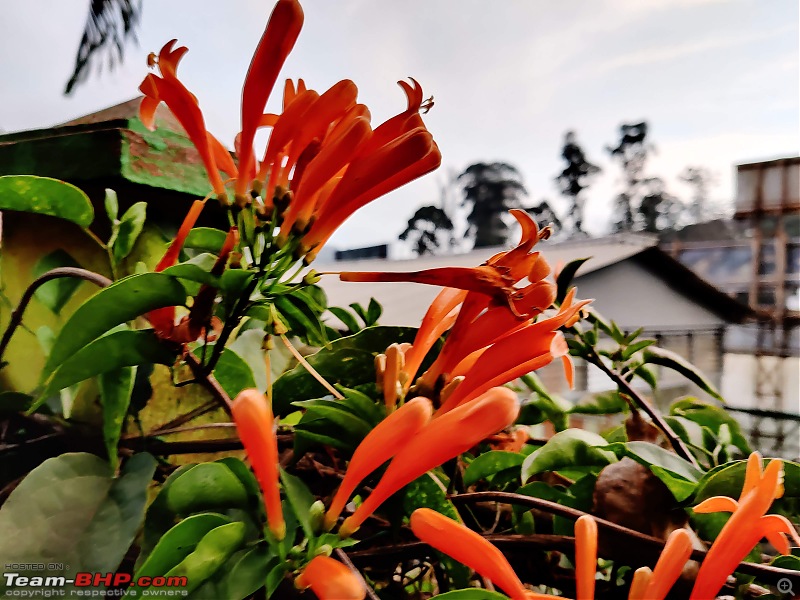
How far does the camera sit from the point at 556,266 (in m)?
0.30

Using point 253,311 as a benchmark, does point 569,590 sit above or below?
below

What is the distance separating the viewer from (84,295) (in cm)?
32

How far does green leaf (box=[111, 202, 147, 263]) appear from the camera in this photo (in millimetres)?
250

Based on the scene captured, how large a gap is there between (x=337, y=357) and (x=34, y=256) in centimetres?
25

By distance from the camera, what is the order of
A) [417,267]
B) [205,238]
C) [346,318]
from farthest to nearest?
[417,267]
[346,318]
[205,238]

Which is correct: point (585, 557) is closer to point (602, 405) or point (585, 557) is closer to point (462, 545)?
point (462, 545)

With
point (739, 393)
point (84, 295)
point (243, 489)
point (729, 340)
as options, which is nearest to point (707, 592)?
point (243, 489)

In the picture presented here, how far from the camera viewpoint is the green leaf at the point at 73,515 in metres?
0.18

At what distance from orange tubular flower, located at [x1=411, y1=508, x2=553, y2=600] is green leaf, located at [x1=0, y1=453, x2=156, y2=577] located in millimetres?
108

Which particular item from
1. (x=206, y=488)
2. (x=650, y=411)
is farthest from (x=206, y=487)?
(x=650, y=411)

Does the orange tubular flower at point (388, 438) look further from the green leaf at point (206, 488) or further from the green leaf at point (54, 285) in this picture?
the green leaf at point (54, 285)

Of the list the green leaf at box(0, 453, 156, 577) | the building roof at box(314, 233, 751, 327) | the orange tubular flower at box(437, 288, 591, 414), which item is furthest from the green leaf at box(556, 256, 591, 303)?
the green leaf at box(0, 453, 156, 577)

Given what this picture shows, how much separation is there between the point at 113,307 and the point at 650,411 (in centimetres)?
24

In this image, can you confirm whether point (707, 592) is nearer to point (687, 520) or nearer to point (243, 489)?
point (687, 520)
